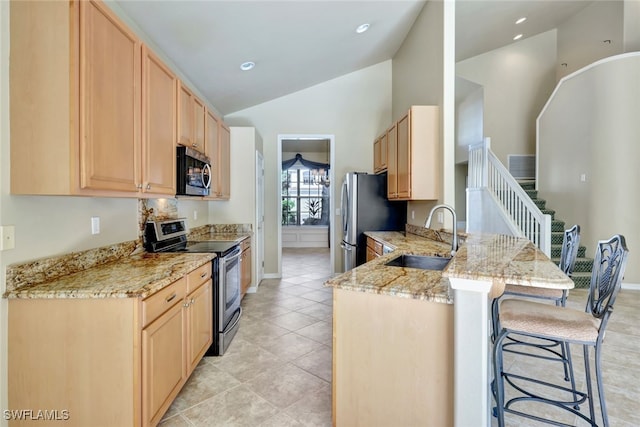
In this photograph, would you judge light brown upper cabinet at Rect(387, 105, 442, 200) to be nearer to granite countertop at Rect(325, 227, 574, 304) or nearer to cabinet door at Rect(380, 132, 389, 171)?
cabinet door at Rect(380, 132, 389, 171)

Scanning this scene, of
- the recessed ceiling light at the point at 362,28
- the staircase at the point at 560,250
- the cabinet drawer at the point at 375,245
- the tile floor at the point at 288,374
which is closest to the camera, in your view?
the tile floor at the point at 288,374

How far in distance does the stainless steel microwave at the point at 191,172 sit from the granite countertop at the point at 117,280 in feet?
1.95

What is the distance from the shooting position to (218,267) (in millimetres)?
2674

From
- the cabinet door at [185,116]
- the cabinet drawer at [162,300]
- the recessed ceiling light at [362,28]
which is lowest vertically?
the cabinet drawer at [162,300]

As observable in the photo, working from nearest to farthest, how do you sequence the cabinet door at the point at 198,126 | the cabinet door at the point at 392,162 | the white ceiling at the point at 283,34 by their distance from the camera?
the white ceiling at the point at 283,34 → the cabinet door at the point at 198,126 → the cabinet door at the point at 392,162

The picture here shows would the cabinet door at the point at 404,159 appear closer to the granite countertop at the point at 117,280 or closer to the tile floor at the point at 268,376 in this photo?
the tile floor at the point at 268,376

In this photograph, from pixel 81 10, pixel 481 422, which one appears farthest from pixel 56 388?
pixel 481 422

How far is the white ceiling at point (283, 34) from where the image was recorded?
2.65 meters

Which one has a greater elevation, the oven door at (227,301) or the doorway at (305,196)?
the doorway at (305,196)

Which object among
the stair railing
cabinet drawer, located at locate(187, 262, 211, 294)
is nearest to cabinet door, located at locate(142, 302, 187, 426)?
cabinet drawer, located at locate(187, 262, 211, 294)

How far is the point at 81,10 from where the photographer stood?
146 centimetres

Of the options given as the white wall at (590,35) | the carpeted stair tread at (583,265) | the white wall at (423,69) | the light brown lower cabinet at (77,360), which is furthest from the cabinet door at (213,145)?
the white wall at (590,35)

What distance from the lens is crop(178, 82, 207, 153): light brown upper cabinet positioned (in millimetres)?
2539

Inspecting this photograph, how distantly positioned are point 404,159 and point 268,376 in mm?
2551
